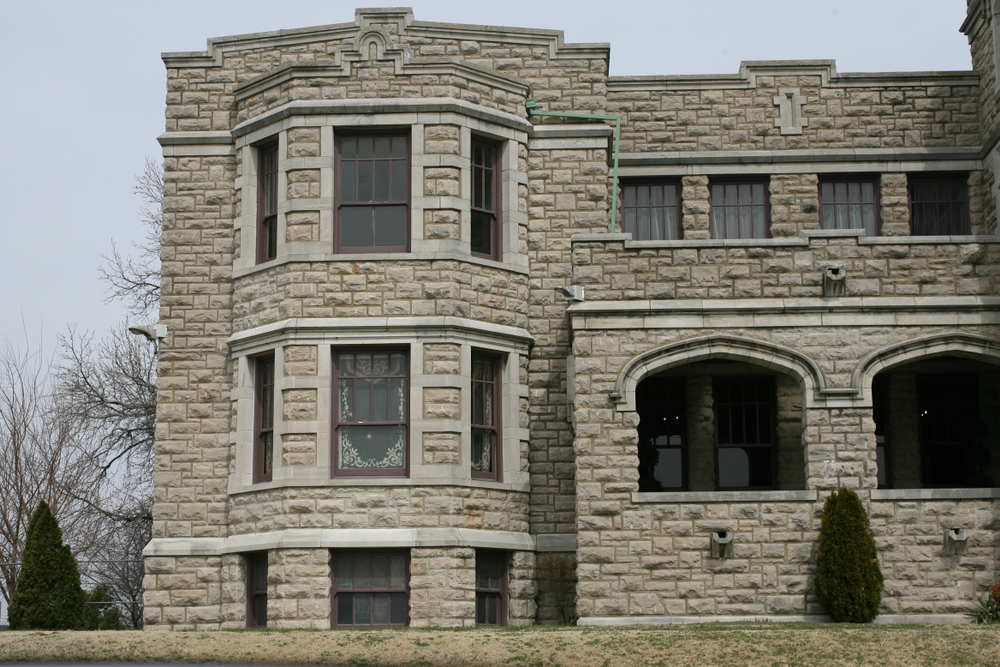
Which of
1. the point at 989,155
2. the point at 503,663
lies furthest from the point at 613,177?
the point at 503,663

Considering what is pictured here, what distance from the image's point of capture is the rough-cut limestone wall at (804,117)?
21297 millimetres

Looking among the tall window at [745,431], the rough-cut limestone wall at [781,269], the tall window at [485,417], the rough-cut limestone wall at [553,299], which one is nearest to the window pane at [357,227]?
the tall window at [485,417]

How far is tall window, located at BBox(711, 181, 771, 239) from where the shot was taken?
21453 mm

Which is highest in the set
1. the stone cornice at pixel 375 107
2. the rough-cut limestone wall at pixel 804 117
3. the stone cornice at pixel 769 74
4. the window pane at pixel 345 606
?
the stone cornice at pixel 769 74

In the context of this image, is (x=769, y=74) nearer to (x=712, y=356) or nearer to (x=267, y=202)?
(x=712, y=356)

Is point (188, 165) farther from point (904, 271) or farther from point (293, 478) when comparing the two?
point (904, 271)

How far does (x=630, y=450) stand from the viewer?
1719 centimetres

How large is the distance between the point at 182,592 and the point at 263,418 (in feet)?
8.87

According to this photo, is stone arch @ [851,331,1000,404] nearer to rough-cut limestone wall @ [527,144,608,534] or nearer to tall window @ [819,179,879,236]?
rough-cut limestone wall @ [527,144,608,534]

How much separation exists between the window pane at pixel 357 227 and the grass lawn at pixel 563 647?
5.90 m

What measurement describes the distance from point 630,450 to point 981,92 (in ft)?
29.3

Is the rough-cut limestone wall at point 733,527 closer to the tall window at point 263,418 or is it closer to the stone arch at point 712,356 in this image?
the stone arch at point 712,356

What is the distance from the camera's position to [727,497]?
1684cm

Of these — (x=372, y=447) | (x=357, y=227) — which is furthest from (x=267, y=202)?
(x=372, y=447)
